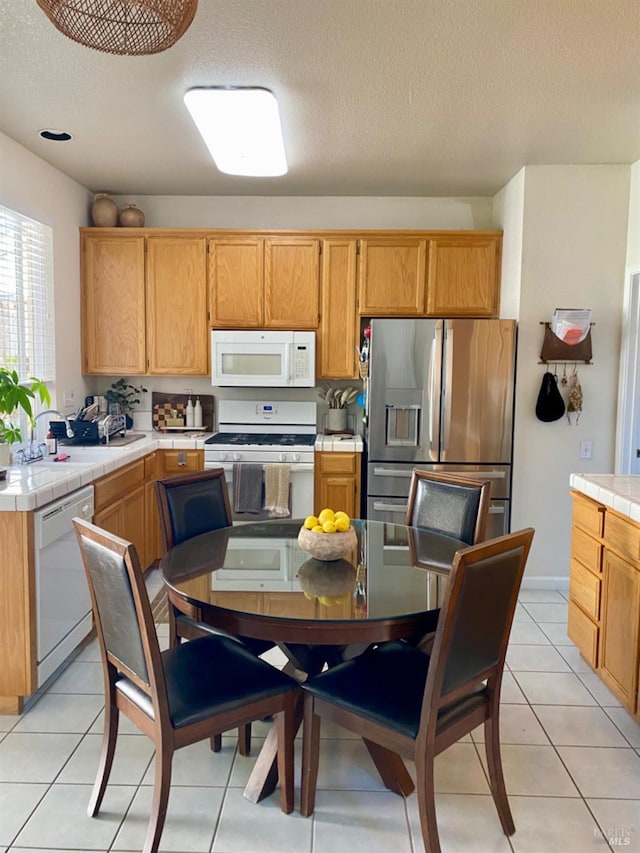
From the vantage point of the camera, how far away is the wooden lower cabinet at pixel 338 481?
4.14 m

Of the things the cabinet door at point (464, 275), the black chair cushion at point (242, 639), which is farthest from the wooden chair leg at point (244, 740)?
the cabinet door at point (464, 275)

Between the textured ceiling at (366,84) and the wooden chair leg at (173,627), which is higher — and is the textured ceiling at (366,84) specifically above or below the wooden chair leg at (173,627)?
above

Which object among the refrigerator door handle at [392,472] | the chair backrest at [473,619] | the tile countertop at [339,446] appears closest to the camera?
the chair backrest at [473,619]

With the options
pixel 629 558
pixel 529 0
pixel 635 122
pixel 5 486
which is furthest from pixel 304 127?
pixel 629 558

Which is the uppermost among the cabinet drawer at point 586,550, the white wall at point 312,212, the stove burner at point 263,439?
the white wall at point 312,212

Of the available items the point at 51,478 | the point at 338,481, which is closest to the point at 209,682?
the point at 51,478

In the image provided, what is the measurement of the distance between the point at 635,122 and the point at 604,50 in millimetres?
834

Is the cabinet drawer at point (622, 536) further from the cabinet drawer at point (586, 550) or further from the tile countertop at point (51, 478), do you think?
the tile countertop at point (51, 478)

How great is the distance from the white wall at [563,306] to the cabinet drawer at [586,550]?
98cm

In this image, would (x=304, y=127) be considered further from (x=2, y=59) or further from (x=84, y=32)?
(x=84, y=32)

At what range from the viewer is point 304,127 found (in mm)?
3135

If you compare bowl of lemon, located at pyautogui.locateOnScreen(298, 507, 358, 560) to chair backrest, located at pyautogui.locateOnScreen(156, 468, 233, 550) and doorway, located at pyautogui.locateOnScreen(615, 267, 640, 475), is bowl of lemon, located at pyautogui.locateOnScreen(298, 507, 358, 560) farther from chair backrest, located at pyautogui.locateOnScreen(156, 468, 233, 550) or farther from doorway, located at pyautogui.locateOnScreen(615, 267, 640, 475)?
doorway, located at pyautogui.locateOnScreen(615, 267, 640, 475)

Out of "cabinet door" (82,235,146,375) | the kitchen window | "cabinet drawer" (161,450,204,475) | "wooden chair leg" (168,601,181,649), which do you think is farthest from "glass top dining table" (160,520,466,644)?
"cabinet door" (82,235,146,375)

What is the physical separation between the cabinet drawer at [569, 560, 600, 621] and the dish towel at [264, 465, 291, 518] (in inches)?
71.0
